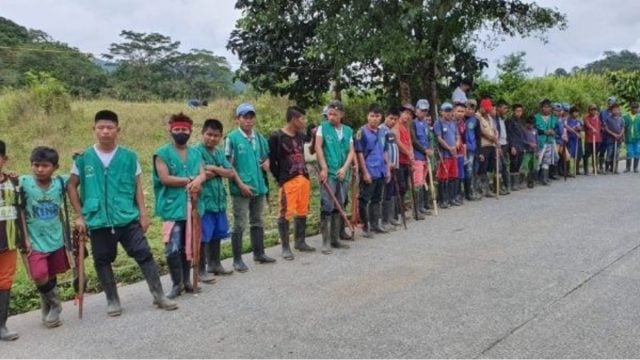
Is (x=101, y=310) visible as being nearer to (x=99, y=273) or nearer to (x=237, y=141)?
(x=99, y=273)

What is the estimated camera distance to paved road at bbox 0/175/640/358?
445cm

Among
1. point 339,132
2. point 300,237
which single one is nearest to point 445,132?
point 339,132

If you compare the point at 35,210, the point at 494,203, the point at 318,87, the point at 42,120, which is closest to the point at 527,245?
the point at 494,203

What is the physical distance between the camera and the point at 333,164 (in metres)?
7.48

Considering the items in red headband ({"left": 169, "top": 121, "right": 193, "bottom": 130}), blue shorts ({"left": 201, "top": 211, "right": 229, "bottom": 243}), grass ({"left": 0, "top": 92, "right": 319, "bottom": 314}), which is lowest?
blue shorts ({"left": 201, "top": 211, "right": 229, "bottom": 243})

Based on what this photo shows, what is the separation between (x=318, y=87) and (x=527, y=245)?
21.7 ft

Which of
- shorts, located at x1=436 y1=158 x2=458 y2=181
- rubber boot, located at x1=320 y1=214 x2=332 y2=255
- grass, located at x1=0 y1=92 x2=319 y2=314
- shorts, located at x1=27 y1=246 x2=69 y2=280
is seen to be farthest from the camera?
grass, located at x1=0 y1=92 x2=319 y2=314

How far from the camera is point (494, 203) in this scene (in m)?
10.5

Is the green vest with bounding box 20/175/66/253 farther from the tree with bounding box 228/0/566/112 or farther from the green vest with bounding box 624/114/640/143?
the green vest with bounding box 624/114/640/143

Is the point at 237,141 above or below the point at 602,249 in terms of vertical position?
above

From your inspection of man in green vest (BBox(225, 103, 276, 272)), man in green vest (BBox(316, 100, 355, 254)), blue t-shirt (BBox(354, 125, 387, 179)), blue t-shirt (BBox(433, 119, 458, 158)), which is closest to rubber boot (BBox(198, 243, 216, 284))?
man in green vest (BBox(225, 103, 276, 272))

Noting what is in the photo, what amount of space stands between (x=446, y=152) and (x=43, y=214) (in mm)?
6671

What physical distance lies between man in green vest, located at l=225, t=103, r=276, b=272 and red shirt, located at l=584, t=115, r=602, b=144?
9.82 meters

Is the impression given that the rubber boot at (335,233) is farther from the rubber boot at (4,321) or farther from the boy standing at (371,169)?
the rubber boot at (4,321)
